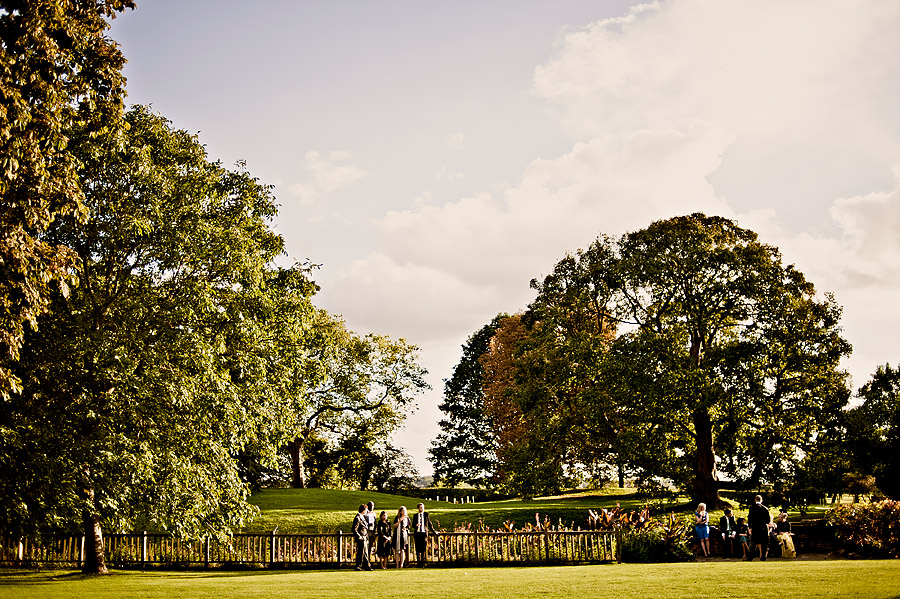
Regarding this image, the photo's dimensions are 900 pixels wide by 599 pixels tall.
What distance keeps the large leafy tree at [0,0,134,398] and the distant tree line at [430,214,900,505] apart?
23695 millimetres

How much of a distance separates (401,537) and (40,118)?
15.7 m

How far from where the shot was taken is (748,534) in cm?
2556

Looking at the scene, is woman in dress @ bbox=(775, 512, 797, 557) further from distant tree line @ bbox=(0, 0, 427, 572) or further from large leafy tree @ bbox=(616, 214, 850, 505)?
distant tree line @ bbox=(0, 0, 427, 572)

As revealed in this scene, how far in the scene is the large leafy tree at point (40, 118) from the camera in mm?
12992

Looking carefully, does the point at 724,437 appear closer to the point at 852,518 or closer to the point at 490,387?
the point at 852,518

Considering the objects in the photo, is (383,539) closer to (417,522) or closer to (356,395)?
(417,522)

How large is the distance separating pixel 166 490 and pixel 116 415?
7.86ft

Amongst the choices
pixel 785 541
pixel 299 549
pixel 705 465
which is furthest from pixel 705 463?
pixel 299 549

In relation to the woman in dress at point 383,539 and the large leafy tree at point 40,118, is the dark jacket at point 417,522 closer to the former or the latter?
the woman in dress at point 383,539

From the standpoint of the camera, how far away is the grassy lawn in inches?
520

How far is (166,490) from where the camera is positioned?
66.9ft

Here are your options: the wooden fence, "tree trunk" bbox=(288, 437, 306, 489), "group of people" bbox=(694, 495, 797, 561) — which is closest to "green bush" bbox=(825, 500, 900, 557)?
"group of people" bbox=(694, 495, 797, 561)

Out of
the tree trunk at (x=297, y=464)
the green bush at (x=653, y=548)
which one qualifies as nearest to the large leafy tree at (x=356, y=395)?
the tree trunk at (x=297, y=464)

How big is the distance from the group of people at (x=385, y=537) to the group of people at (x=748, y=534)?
9.12 m
